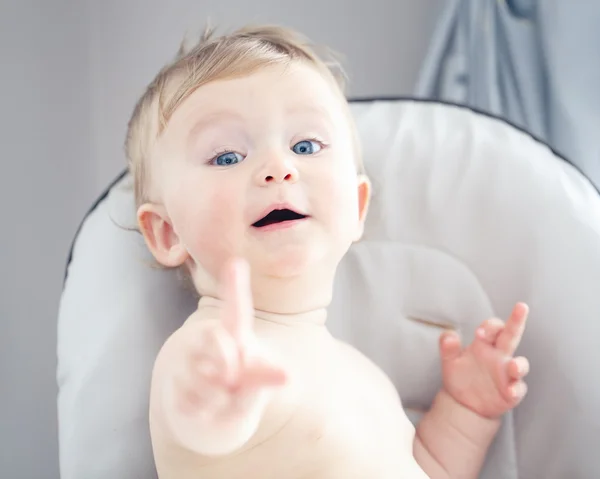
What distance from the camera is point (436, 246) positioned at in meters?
0.80

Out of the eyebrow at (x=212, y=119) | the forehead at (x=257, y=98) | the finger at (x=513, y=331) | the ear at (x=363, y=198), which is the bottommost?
the finger at (x=513, y=331)

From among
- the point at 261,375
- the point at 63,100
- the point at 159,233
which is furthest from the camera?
the point at 63,100

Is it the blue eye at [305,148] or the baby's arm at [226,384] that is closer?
the baby's arm at [226,384]

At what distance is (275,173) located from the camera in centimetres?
58

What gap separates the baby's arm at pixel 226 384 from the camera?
0.41 m

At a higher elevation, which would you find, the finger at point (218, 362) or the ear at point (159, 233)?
the finger at point (218, 362)

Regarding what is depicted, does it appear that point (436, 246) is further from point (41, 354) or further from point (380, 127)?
point (41, 354)

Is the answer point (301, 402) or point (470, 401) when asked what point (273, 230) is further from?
point (470, 401)

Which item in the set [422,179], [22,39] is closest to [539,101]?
[422,179]

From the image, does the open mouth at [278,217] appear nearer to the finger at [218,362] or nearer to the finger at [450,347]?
the finger at [218,362]

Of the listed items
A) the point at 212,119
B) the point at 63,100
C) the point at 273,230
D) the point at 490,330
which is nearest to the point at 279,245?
the point at 273,230

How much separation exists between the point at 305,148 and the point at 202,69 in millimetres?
128

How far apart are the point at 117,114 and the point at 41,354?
17.1 inches

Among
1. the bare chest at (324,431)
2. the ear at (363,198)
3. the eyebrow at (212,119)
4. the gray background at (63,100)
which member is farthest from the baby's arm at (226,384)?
the gray background at (63,100)
